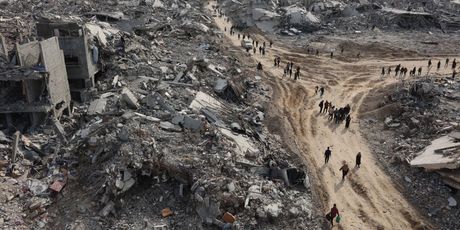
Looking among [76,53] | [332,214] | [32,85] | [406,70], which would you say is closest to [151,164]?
[332,214]

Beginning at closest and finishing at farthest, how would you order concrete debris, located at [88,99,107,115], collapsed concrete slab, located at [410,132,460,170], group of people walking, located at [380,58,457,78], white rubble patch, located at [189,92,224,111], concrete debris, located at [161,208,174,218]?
concrete debris, located at [161,208,174,218] → collapsed concrete slab, located at [410,132,460,170] → concrete debris, located at [88,99,107,115] → white rubble patch, located at [189,92,224,111] → group of people walking, located at [380,58,457,78]

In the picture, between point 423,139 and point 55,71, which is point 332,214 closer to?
point 423,139

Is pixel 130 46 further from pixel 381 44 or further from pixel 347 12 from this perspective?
pixel 347 12

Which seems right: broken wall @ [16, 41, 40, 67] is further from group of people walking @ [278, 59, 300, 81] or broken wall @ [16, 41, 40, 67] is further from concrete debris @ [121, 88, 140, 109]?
group of people walking @ [278, 59, 300, 81]

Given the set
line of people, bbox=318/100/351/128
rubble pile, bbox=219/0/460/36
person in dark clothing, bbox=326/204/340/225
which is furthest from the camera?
rubble pile, bbox=219/0/460/36

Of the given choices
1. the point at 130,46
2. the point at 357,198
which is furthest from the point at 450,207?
the point at 130,46

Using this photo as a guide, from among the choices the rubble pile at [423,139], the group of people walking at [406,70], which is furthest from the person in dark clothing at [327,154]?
the group of people walking at [406,70]

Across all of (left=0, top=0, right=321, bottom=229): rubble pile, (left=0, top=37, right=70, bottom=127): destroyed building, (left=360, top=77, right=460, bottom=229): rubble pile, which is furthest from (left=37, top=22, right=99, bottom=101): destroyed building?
(left=360, top=77, right=460, bottom=229): rubble pile
